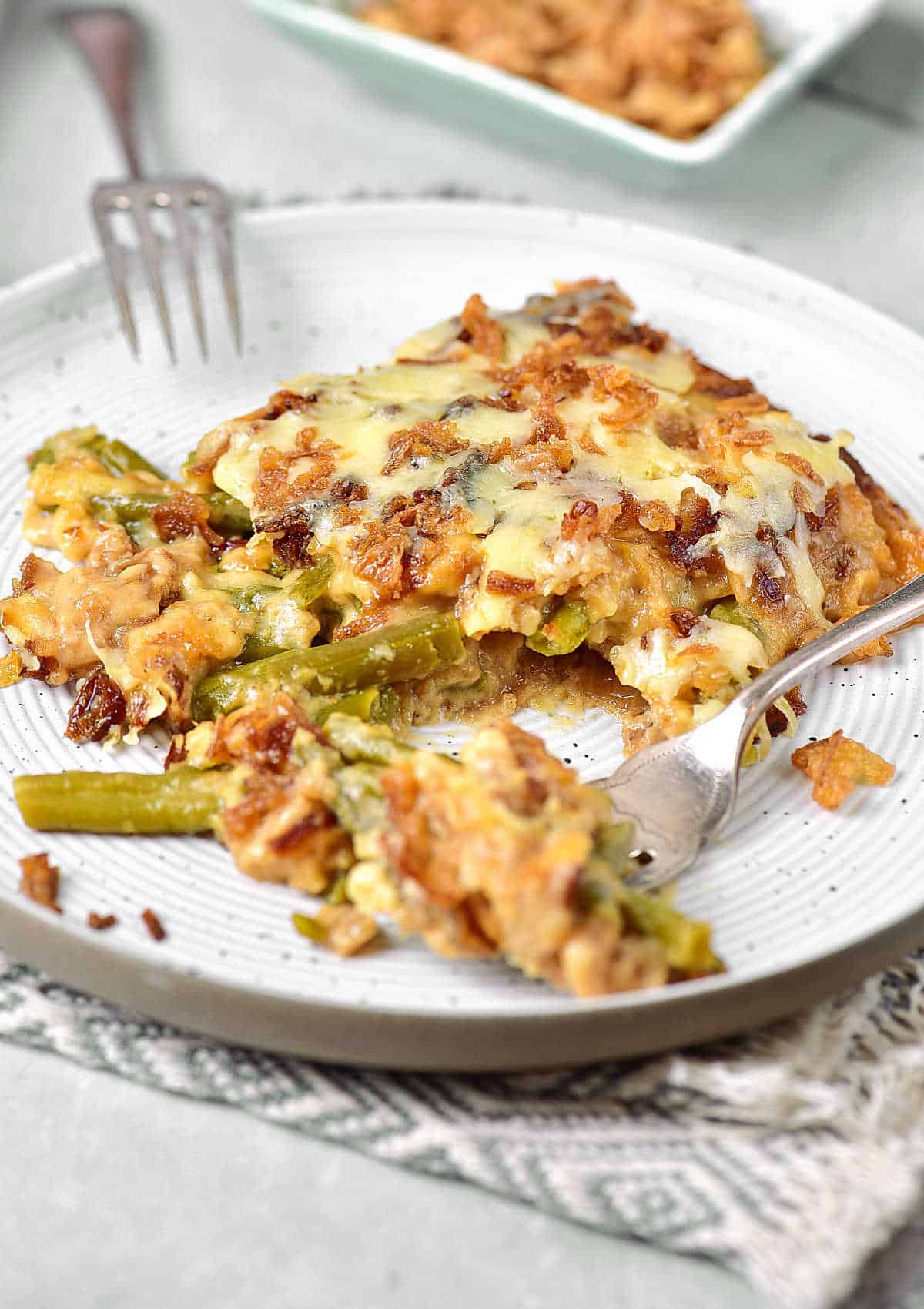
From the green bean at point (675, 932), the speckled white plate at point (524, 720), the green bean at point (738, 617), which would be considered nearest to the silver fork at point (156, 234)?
the speckled white plate at point (524, 720)

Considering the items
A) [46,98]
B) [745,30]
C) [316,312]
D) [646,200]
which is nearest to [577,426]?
[316,312]

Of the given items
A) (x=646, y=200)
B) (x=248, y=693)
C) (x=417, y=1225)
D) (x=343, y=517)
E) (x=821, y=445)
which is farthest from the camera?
(x=646, y=200)

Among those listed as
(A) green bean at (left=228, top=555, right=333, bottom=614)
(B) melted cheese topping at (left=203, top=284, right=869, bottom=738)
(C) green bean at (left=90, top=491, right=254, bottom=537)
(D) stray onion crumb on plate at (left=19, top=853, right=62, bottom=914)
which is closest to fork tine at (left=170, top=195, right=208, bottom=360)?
(B) melted cheese topping at (left=203, top=284, right=869, bottom=738)

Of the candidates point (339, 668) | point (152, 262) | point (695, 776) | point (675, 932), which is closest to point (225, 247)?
point (152, 262)

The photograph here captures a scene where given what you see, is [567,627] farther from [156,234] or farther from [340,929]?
[156,234]

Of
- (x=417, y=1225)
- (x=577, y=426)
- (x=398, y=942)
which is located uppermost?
(x=577, y=426)

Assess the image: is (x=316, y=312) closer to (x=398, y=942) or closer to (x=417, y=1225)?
(x=398, y=942)

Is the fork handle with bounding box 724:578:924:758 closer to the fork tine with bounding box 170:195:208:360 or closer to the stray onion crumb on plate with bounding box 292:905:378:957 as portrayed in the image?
the stray onion crumb on plate with bounding box 292:905:378:957

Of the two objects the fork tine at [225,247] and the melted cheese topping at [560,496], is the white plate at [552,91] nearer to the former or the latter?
the fork tine at [225,247]
